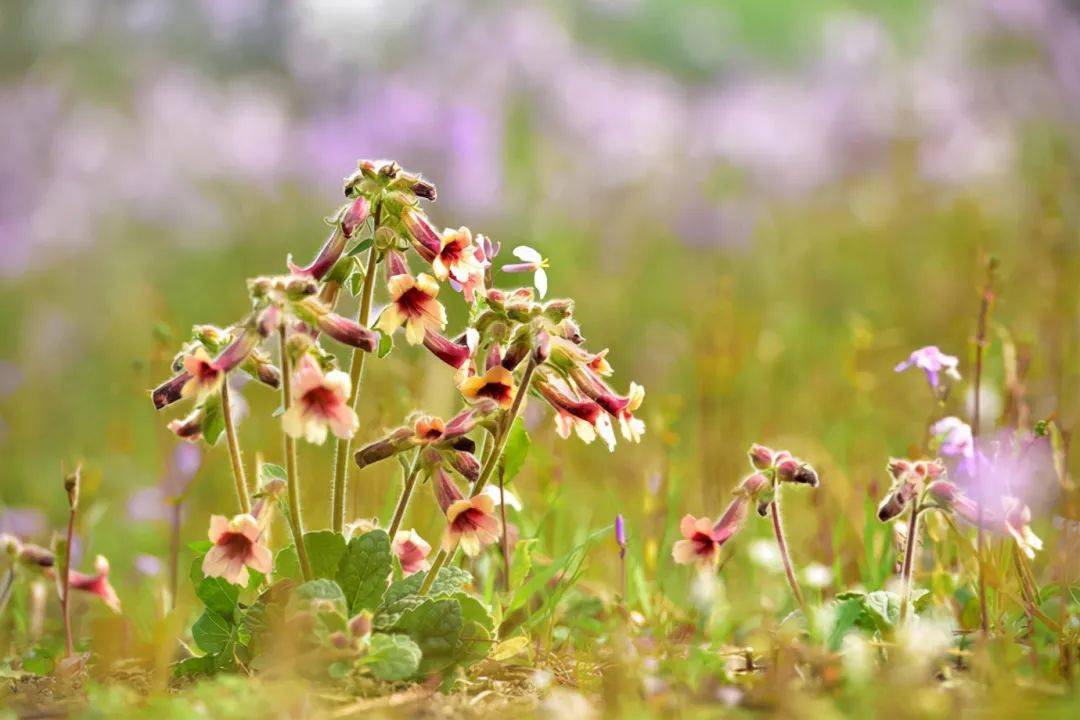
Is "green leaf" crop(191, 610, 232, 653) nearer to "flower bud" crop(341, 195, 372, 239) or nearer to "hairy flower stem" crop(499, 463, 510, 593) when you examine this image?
"hairy flower stem" crop(499, 463, 510, 593)

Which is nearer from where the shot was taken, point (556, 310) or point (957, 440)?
point (556, 310)

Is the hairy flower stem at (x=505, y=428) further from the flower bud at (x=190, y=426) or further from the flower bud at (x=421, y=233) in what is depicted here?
the flower bud at (x=190, y=426)

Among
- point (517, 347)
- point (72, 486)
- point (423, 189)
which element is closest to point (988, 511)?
point (517, 347)

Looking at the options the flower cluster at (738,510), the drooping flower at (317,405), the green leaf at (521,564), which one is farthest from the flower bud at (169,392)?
the flower cluster at (738,510)

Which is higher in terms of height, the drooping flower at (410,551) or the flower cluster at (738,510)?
the flower cluster at (738,510)

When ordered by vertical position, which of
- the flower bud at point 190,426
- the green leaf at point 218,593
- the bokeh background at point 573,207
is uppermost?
the bokeh background at point 573,207

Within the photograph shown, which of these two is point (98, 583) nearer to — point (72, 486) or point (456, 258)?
point (72, 486)

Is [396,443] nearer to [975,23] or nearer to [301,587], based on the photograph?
[301,587]
